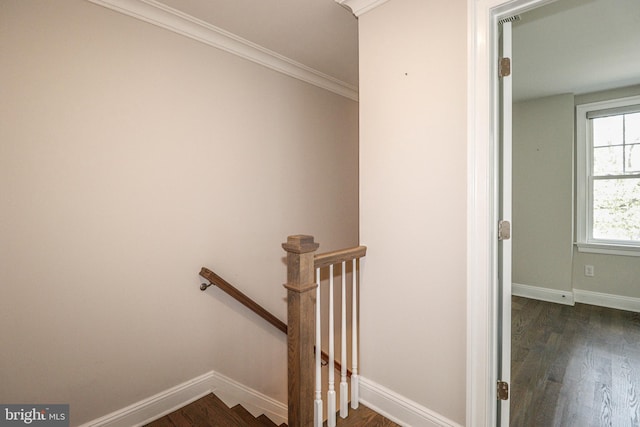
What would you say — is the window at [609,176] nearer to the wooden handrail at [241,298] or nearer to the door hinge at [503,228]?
the door hinge at [503,228]

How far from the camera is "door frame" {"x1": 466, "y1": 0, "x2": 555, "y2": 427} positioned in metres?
1.31

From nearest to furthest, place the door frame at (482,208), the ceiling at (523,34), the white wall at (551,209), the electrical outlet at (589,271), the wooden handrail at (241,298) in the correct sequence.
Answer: the door frame at (482,208) → the ceiling at (523,34) → the wooden handrail at (241,298) → the white wall at (551,209) → the electrical outlet at (589,271)

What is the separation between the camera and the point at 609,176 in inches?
134

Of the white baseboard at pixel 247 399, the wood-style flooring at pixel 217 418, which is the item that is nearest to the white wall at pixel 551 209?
the wood-style flooring at pixel 217 418

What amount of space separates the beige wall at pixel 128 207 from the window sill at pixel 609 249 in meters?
3.64

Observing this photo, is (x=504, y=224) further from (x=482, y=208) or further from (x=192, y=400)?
(x=192, y=400)

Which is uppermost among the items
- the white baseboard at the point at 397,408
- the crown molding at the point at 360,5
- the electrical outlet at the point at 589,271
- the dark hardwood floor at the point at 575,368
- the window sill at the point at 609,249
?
the crown molding at the point at 360,5

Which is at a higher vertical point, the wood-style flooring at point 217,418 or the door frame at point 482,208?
the door frame at point 482,208

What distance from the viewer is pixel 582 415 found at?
1736mm

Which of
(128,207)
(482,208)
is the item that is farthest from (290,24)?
(482,208)

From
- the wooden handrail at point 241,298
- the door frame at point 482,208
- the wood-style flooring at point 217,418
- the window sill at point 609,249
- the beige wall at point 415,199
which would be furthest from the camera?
the window sill at point 609,249

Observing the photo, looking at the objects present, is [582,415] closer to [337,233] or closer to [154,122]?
[337,233]

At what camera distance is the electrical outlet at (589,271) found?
3511 millimetres

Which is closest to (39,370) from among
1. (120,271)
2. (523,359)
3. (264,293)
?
(120,271)
